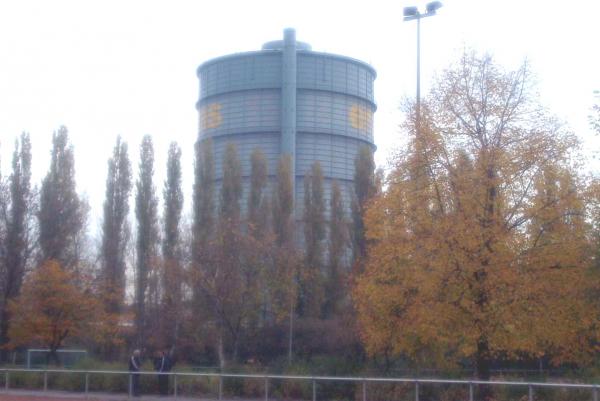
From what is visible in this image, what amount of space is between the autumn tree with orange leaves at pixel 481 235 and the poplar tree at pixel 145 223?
26.8 metres

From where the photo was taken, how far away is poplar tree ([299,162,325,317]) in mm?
45625

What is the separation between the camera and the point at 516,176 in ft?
72.3

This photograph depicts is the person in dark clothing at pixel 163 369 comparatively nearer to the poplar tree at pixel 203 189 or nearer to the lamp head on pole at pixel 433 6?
the lamp head on pole at pixel 433 6

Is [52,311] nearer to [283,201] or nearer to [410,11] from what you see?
[283,201]

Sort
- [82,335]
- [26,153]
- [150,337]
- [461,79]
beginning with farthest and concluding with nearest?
[26,153], [150,337], [82,335], [461,79]

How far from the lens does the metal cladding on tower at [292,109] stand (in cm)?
6266

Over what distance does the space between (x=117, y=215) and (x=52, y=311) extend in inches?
793

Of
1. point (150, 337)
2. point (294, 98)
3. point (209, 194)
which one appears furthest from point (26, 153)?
point (294, 98)

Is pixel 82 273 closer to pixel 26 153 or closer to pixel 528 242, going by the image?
pixel 26 153

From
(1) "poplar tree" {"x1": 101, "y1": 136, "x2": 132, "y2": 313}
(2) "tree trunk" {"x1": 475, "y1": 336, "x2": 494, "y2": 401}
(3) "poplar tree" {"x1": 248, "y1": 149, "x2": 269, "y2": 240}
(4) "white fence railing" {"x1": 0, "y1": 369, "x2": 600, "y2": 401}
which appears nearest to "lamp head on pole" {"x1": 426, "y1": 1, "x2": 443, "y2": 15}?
(2) "tree trunk" {"x1": 475, "y1": 336, "x2": 494, "y2": 401}

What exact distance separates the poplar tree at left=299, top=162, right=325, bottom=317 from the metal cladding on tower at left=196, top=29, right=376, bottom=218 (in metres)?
5.08

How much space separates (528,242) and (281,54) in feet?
149

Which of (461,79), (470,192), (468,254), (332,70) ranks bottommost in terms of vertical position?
(468,254)

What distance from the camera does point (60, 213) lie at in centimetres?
4822
